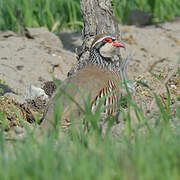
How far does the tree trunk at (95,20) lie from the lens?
529cm

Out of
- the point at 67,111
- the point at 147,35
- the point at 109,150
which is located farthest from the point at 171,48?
the point at 109,150

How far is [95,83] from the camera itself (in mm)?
4484

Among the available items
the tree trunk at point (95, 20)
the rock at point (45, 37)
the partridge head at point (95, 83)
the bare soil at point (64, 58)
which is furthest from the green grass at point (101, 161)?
the rock at point (45, 37)

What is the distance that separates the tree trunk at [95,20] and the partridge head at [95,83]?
0.26 meters

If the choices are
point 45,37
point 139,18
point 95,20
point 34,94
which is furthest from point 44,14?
point 34,94

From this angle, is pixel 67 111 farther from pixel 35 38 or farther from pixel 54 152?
pixel 35 38

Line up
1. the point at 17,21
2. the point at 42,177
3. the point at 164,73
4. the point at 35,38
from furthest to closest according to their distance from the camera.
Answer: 1. the point at 17,21
2. the point at 35,38
3. the point at 164,73
4. the point at 42,177

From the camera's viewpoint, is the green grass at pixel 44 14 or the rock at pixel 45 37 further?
the green grass at pixel 44 14

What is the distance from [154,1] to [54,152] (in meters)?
7.25

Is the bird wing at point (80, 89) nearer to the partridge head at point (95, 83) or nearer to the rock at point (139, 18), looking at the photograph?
the partridge head at point (95, 83)

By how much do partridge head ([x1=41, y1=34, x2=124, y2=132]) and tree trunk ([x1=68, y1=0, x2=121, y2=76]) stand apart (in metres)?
0.26

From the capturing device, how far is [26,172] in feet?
7.42

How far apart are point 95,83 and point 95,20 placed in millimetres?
1114

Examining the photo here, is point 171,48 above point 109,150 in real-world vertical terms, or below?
below
